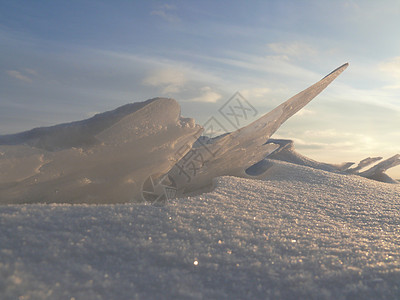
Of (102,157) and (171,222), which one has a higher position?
(102,157)

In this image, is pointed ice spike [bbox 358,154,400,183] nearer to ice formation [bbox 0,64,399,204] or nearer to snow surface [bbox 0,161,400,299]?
snow surface [bbox 0,161,400,299]

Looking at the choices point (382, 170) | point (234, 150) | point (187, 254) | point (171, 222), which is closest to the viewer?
point (187, 254)

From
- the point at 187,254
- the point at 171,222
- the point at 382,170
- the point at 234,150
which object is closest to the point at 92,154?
the point at 171,222

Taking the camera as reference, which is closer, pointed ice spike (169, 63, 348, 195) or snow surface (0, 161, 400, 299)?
snow surface (0, 161, 400, 299)

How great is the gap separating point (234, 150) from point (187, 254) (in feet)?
6.09

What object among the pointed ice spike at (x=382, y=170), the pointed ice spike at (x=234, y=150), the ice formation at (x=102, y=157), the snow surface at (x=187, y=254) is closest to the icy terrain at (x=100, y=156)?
the ice formation at (x=102, y=157)

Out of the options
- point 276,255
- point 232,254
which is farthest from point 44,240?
point 276,255

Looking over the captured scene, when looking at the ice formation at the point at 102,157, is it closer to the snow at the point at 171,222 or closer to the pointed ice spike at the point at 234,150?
the snow at the point at 171,222

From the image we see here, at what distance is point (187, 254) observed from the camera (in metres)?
1.41

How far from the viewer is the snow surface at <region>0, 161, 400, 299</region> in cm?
121

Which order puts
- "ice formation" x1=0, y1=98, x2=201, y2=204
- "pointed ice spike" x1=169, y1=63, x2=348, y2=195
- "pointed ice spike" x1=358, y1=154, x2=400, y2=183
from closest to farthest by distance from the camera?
"ice formation" x1=0, y1=98, x2=201, y2=204 < "pointed ice spike" x1=169, y1=63, x2=348, y2=195 < "pointed ice spike" x1=358, y1=154, x2=400, y2=183

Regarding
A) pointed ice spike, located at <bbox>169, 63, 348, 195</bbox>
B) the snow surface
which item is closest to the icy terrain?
pointed ice spike, located at <bbox>169, 63, 348, 195</bbox>

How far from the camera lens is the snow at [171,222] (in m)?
1.26

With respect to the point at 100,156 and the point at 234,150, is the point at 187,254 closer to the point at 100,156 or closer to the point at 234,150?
the point at 100,156
